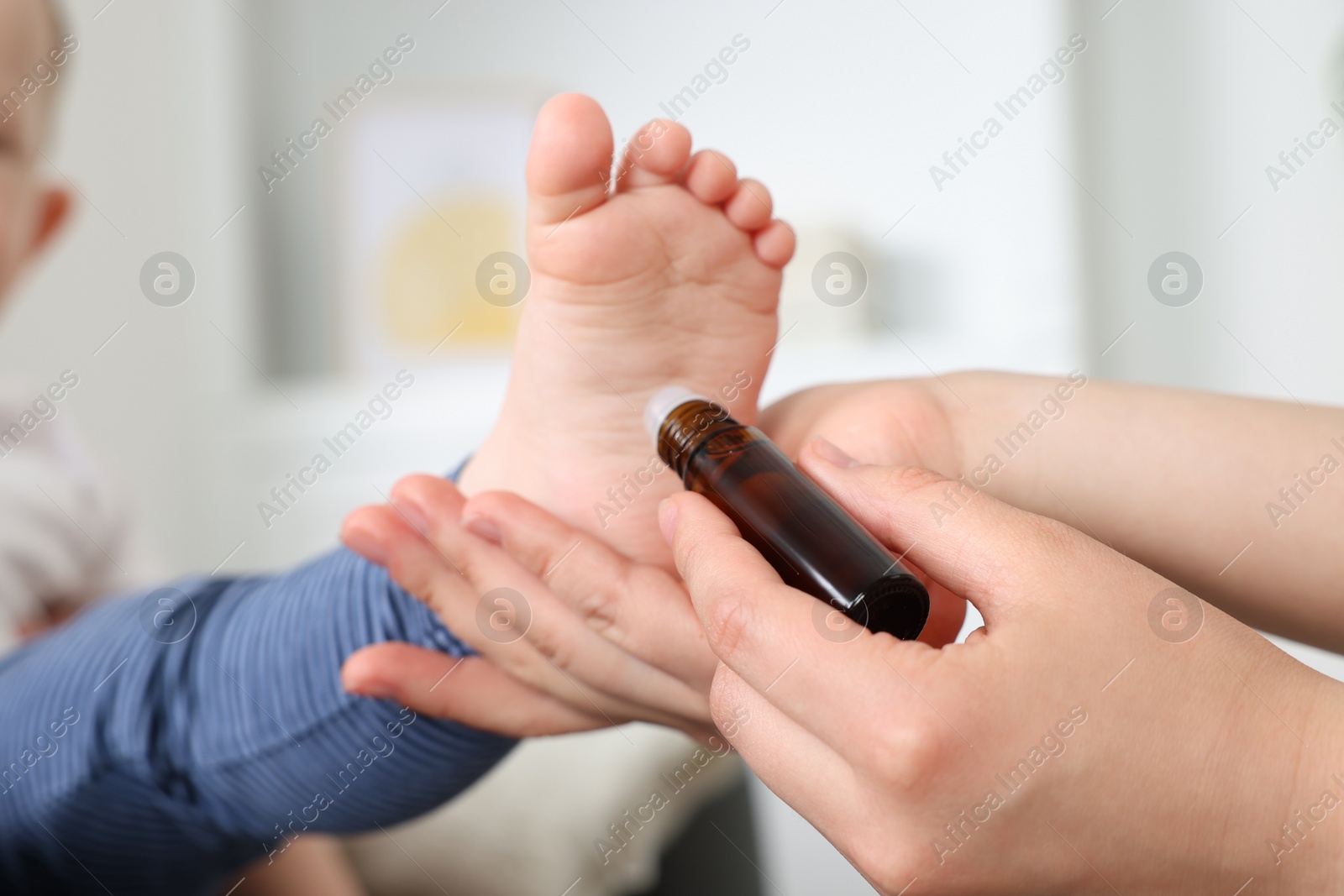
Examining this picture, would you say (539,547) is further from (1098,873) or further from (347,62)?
(347,62)

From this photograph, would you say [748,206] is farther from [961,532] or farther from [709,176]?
[961,532]

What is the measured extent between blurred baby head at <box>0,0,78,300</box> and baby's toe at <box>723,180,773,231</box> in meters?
0.69

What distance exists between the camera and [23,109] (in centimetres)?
88

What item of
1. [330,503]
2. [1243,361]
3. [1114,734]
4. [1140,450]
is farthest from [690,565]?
[1243,361]

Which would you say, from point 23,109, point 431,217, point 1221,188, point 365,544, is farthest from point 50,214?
point 1221,188

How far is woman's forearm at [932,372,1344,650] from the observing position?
55 centimetres

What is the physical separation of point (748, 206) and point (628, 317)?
9cm

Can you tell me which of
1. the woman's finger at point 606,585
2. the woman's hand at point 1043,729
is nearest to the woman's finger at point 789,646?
the woman's hand at point 1043,729

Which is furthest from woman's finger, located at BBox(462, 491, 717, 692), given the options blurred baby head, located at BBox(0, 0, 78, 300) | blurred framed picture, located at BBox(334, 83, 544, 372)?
blurred framed picture, located at BBox(334, 83, 544, 372)

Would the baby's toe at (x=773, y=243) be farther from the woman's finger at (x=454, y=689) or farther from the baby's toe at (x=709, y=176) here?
the woman's finger at (x=454, y=689)

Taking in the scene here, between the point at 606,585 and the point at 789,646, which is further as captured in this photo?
the point at 606,585

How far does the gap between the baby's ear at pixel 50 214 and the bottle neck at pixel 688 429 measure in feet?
2.91

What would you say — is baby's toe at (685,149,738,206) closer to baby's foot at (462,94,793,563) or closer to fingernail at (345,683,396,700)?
baby's foot at (462,94,793,563)

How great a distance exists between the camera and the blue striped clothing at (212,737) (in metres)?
0.59
